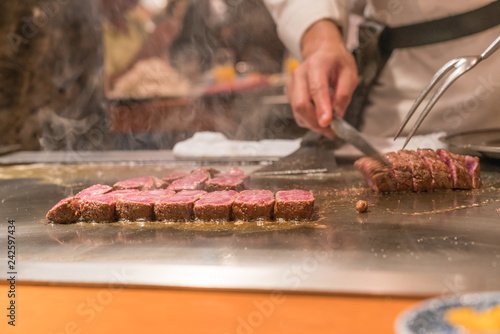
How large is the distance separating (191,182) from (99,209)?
1.77ft

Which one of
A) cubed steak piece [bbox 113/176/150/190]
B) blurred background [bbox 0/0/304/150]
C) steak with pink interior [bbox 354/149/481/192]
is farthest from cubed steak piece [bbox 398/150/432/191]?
blurred background [bbox 0/0/304/150]

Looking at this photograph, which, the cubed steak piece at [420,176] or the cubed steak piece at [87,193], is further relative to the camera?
the cubed steak piece at [420,176]

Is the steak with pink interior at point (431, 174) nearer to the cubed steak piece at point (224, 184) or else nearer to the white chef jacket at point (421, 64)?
the cubed steak piece at point (224, 184)

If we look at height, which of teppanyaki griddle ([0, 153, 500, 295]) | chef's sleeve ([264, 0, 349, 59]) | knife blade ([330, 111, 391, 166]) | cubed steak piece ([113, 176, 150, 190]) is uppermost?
chef's sleeve ([264, 0, 349, 59])

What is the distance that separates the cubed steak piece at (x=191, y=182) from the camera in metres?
2.51

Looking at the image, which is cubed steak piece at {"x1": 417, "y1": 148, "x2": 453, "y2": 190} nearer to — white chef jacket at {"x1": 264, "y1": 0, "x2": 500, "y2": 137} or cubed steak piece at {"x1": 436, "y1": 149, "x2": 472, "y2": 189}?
cubed steak piece at {"x1": 436, "y1": 149, "x2": 472, "y2": 189}

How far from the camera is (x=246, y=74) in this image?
33.9ft

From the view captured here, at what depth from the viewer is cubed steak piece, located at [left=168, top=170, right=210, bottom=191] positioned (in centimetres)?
251

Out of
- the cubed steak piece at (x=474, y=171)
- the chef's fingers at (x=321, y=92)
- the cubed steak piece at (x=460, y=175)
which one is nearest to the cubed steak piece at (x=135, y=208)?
the chef's fingers at (x=321, y=92)

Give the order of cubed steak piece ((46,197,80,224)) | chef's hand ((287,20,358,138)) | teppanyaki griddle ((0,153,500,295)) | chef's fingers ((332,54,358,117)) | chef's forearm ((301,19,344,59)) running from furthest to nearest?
1. chef's forearm ((301,19,344,59))
2. chef's fingers ((332,54,358,117))
3. chef's hand ((287,20,358,138))
4. cubed steak piece ((46,197,80,224))
5. teppanyaki griddle ((0,153,500,295))

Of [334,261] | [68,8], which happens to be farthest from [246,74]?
[334,261]

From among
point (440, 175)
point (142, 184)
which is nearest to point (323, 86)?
point (440, 175)

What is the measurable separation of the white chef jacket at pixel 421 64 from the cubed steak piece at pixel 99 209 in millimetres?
2078

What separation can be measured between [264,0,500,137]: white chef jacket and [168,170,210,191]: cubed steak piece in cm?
154
